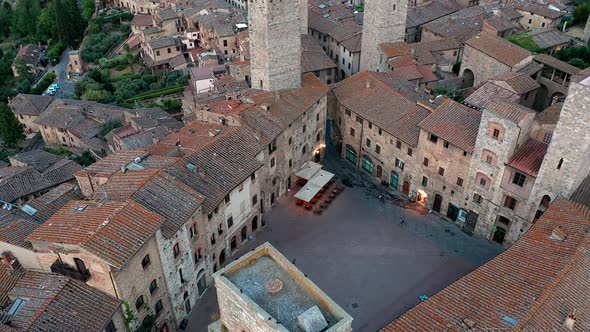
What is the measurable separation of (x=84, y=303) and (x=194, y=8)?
79.2 metres

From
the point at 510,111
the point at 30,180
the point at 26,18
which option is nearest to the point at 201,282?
the point at 30,180

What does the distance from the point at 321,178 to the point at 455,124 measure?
1398 cm

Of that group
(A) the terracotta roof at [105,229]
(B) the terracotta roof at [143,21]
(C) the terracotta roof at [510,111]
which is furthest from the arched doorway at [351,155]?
(B) the terracotta roof at [143,21]

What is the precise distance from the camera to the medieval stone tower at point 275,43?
151 ft

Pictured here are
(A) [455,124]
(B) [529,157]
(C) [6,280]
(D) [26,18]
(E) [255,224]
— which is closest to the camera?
(C) [6,280]

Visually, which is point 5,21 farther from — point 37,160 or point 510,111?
point 510,111

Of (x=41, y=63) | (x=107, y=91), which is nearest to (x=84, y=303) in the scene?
(x=107, y=91)

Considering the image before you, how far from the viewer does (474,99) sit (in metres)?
49.0

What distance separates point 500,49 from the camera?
56.8 meters

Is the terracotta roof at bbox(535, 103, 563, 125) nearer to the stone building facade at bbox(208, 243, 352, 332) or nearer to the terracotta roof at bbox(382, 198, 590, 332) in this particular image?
the terracotta roof at bbox(382, 198, 590, 332)

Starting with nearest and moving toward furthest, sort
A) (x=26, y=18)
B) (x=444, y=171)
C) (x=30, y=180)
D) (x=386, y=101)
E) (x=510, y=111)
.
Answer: (x=510, y=111) < (x=444, y=171) < (x=386, y=101) < (x=30, y=180) < (x=26, y=18)

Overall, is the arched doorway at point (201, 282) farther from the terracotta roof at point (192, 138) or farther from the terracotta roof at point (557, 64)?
the terracotta roof at point (557, 64)

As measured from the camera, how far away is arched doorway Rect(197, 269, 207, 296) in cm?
3853

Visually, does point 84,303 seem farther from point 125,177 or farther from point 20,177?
point 20,177
